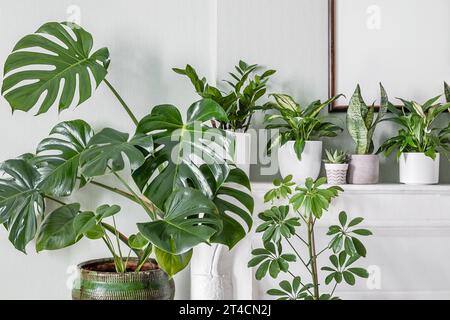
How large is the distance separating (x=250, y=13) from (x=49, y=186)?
1.12 m

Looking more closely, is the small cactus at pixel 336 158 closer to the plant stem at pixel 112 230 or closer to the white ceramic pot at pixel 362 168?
the white ceramic pot at pixel 362 168

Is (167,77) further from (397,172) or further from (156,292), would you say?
(397,172)

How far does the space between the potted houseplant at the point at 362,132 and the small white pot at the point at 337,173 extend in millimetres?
51

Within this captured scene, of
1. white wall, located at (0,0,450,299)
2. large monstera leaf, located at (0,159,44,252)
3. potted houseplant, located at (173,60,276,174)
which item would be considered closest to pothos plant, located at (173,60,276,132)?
potted houseplant, located at (173,60,276,174)

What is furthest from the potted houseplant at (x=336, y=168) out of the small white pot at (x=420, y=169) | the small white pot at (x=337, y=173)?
the small white pot at (x=420, y=169)

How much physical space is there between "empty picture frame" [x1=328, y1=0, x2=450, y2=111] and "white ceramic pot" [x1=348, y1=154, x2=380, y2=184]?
28 cm

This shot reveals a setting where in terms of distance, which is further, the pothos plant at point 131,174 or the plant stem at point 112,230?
the plant stem at point 112,230

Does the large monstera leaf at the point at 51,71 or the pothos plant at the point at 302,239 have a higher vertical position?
the large monstera leaf at the point at 51,71

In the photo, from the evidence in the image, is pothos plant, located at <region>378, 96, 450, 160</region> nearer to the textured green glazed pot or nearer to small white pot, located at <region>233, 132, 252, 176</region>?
small white pot, located at <region>233, 132, 252, 176</region>

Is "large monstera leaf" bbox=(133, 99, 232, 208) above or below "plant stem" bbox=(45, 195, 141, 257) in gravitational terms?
above

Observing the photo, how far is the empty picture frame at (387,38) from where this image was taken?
230 centimetres

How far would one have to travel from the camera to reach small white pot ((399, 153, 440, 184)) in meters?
2.12
